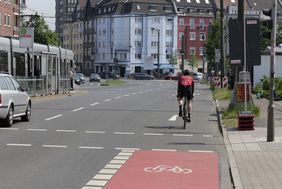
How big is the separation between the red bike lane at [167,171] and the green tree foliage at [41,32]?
7632 cm

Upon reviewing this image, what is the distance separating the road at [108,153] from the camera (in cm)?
959

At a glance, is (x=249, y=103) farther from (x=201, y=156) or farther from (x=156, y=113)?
(x=201, y=156)

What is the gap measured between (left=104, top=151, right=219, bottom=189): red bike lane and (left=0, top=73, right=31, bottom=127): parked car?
6.27 m

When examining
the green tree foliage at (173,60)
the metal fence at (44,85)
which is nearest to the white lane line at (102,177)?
the metal fence at (44,85)

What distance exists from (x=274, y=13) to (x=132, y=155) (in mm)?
4939

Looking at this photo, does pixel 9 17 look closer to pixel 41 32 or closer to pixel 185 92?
pixel 41 32

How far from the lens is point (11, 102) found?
60.5 ft

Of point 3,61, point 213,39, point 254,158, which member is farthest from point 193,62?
point 254,158

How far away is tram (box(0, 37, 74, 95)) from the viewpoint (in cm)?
3397

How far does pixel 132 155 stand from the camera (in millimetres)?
12609

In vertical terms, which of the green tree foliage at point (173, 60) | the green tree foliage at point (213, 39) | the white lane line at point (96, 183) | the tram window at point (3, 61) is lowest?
the white lane line at point (96, 183)

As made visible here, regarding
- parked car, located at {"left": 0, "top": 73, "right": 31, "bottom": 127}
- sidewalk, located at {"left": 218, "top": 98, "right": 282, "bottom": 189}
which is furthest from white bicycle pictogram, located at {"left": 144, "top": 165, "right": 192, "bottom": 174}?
parked car, located at {"left": 0, "top": 73, "right": 31, "bottom": 127}

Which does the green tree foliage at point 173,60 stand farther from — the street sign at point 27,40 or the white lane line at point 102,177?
the white lane line at point 102,177

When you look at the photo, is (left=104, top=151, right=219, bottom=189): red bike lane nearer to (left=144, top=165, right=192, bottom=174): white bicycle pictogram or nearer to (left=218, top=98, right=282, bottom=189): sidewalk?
(left=144, top=165, right=192, bottom=174): white bicycle pictogram
